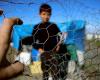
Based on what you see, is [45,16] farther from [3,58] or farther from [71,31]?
[3,58]

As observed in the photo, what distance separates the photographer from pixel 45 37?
4.81 ft

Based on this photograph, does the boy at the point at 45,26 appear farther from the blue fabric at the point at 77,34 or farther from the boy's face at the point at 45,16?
the blue fabric at the point at 77,34

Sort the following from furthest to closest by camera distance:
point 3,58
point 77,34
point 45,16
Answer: point 77,34, point 45,16, point 3,58

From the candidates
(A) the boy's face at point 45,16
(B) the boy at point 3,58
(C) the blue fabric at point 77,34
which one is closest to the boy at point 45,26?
(A) the boy's face at point 45,16

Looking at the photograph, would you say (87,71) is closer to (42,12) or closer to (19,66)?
(42,12)

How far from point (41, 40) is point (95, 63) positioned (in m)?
0.38

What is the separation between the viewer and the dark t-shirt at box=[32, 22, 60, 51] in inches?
57.4

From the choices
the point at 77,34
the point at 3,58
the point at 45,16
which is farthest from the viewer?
the point at 77,34

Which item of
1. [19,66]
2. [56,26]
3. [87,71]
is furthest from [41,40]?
[19,66]

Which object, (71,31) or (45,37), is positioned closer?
(45,37)

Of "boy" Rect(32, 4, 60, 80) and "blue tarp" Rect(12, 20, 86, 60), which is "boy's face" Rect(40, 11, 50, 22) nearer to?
"boy" Rect(32, 4, 60, 80)

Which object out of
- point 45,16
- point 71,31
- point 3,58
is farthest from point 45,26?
point 3,58

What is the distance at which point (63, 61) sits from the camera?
150 cm

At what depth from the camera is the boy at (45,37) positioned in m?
1.46
